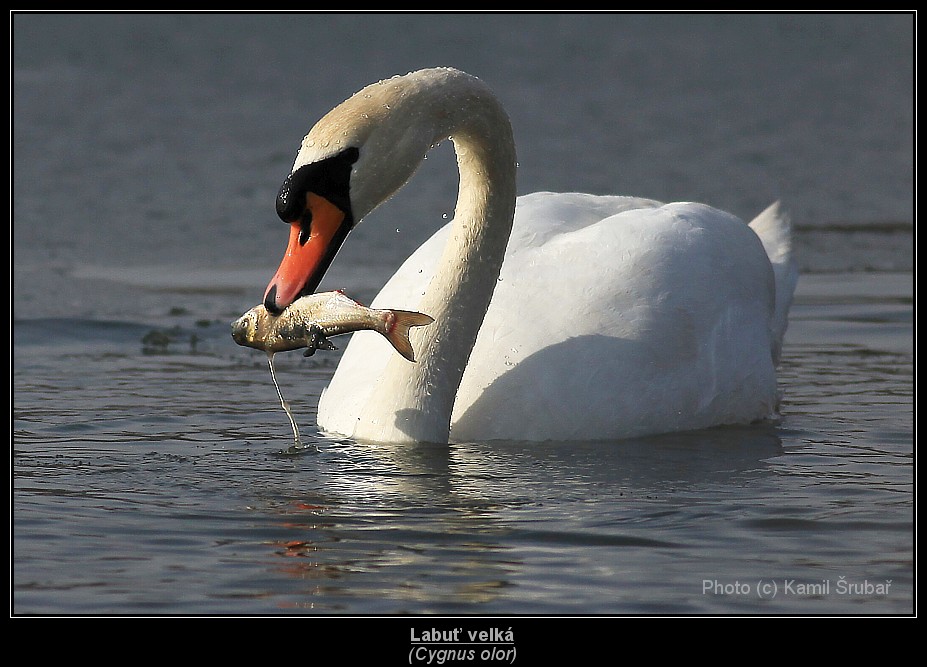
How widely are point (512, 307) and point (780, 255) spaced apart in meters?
2.29

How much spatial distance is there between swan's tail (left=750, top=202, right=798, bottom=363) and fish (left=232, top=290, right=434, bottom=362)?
2691 millimetres

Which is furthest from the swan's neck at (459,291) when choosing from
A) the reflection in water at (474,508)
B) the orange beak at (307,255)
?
the orange beak at (307,255)

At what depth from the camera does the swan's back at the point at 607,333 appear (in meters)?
6.70

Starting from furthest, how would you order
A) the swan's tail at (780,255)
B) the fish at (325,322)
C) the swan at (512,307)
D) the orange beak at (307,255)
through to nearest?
the swan's tail at (780,255) → the swan at (512,307) → the fish at (325,322) → the orange beak at (307,255)

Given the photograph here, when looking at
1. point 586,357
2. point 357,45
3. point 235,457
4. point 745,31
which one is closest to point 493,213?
point 586,357

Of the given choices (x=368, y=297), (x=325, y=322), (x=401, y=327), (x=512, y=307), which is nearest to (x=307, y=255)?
(x=325, y=322)

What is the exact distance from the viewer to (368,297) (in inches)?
403

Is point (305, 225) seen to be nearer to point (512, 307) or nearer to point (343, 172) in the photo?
point (343, 172)

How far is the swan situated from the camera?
19.9 feet

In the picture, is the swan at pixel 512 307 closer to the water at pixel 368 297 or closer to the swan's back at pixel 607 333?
the swan's back at pixel 607 333

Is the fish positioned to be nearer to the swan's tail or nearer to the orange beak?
the orange beak

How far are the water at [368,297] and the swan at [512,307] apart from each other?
0.19m

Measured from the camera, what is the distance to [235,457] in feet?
21.7

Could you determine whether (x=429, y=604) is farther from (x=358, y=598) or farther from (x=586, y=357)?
(x=586, y=357)
